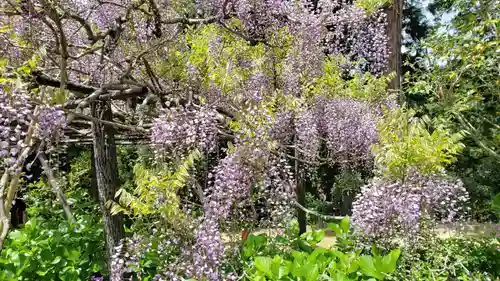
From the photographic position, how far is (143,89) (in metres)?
3.13

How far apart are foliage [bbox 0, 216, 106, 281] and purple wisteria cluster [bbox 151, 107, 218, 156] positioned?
1288 millimetres

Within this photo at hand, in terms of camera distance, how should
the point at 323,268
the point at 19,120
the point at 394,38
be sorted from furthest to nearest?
the point at 394,38, the point at 323,268, the point at 19,120

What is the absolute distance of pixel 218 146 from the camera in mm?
3258

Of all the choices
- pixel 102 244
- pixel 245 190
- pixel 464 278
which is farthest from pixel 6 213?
pixel 464 278

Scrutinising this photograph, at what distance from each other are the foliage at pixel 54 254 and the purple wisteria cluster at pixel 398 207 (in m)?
1.99

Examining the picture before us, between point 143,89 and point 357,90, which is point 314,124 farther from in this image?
point 143,89

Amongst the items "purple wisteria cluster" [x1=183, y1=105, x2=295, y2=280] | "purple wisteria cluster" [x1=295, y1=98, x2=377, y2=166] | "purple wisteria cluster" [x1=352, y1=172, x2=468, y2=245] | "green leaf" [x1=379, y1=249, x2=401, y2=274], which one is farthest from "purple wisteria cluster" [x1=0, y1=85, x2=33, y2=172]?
"purple wisteria cluster" [x1=295, y1=98, x2=377, y2=166]

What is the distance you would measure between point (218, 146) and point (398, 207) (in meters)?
1.27

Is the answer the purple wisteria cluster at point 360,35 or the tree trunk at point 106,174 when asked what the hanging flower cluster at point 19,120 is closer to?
the tree trunk at point 106,174

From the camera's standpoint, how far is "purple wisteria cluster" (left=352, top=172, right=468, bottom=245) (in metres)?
2.75

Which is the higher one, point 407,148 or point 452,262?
point 407,148

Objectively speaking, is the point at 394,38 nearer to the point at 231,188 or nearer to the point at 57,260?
the point at 231,188

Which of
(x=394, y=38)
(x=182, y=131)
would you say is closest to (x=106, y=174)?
(x=182, y=131)

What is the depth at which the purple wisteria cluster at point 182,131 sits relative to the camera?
2.69 meters
